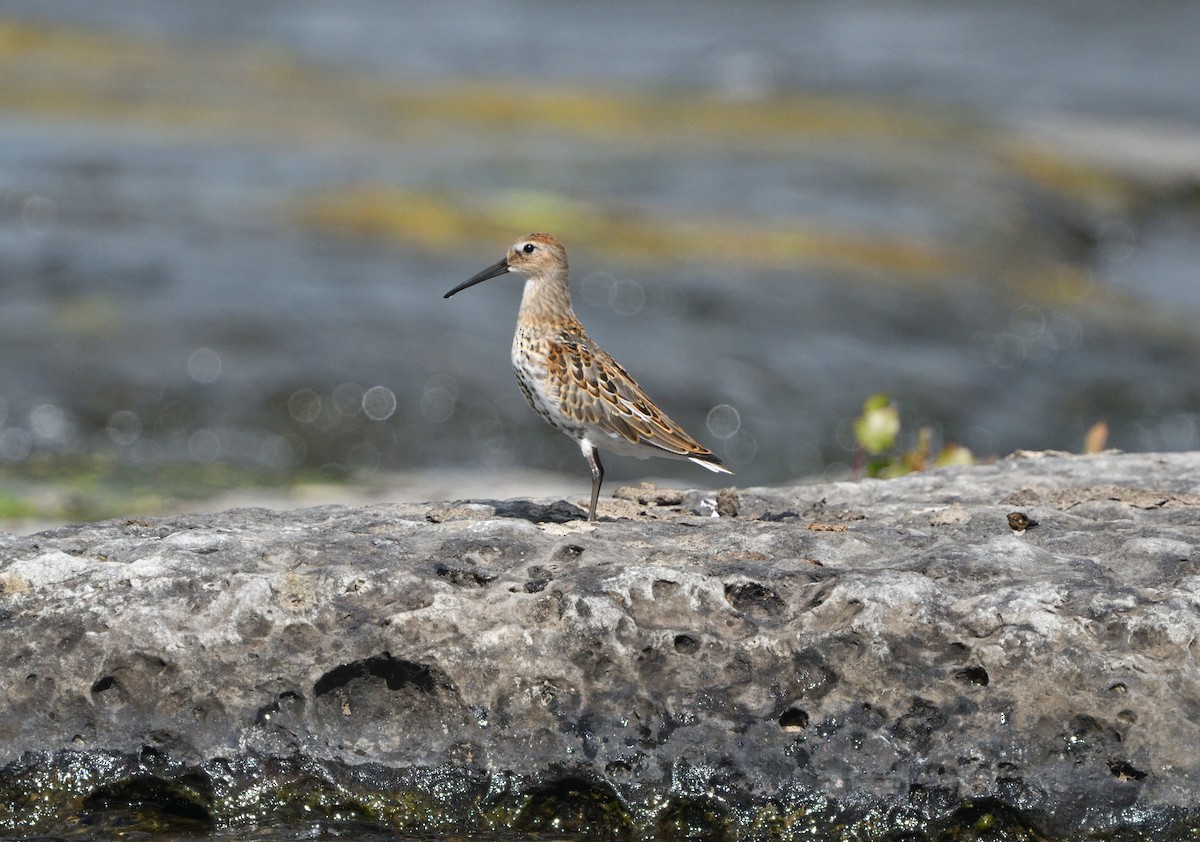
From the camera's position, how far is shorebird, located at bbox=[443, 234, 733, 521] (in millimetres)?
6496

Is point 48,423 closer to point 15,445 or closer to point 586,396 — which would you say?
point 15,445

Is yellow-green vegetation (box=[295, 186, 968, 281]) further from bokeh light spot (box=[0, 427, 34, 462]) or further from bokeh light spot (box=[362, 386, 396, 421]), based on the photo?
bokeh light spot (box=[0, 427, 34, 462])

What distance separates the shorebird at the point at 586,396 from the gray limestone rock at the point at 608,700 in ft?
5.64

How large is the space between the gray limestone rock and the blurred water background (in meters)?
4.63

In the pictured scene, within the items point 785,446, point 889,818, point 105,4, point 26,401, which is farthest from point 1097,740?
point 105,4

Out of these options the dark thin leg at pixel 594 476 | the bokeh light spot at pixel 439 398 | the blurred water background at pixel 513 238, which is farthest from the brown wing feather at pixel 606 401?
the bokeh light spot at pixel 439 398

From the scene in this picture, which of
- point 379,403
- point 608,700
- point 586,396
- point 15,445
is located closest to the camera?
point 608,700

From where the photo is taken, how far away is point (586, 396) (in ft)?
21.3

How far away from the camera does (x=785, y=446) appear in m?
13.7

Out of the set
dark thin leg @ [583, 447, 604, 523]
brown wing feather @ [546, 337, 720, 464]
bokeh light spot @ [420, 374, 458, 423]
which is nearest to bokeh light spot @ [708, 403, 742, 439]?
bokeh light spot @ [420, 374, 458, 423]

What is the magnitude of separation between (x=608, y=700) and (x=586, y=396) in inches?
84.0

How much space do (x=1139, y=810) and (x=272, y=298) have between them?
11.8 metres

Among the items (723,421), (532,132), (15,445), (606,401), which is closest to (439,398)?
(723,421)

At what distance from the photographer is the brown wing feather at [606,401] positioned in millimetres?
6492
